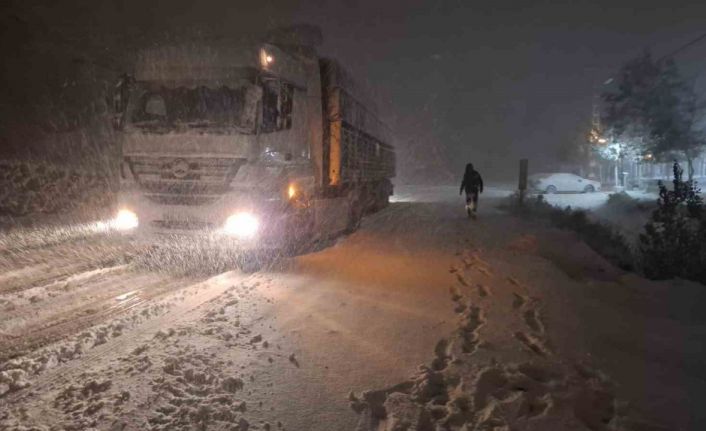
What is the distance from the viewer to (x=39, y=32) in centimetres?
2488

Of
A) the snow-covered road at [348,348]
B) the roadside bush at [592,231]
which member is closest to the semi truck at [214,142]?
the snow-covered road at [348,348]

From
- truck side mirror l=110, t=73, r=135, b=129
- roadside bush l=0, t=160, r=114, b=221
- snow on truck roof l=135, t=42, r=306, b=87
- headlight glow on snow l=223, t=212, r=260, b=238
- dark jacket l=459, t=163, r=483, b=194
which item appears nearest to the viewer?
headlight glow on snow l=223, t=212, r=260, b=238

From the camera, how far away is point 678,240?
9.04 metres

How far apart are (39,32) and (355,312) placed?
27.2m

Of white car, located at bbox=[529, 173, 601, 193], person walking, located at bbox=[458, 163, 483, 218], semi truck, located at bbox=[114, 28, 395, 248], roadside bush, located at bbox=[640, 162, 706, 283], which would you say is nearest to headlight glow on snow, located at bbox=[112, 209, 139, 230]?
semi truck, located at bbox=[114, 28, 395, 248]

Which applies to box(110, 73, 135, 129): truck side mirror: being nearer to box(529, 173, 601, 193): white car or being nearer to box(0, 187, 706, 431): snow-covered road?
box(0, 187, 706, 431): snow-covered road

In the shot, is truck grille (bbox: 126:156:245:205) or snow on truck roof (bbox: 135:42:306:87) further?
snow on truck roof (bbox: 135:42:306:87)

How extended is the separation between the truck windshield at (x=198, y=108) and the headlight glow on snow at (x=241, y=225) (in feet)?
4.74

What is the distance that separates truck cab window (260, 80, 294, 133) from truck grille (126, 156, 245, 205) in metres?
0.82

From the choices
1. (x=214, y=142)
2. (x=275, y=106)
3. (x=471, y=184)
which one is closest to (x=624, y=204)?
(x=471, y=184)

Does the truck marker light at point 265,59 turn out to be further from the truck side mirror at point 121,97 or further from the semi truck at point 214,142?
the truck side mirror at point 121,97

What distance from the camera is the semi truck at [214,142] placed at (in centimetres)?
810

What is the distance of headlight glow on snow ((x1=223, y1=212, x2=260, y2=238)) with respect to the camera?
801 cm

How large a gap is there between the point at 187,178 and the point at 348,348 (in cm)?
497
